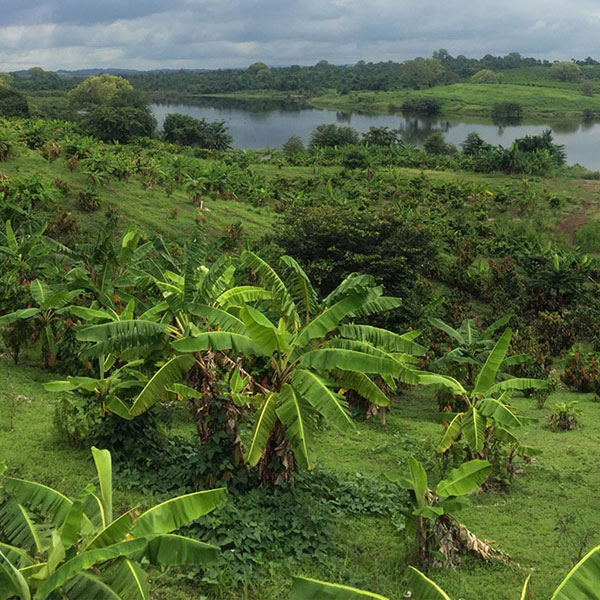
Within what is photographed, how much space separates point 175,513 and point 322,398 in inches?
73.6

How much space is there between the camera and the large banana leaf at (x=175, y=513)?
437cm

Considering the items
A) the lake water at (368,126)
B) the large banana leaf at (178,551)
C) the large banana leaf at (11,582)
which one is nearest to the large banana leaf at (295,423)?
the large banana leaf at (178,551)

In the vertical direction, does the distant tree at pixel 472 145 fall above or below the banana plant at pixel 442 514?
above

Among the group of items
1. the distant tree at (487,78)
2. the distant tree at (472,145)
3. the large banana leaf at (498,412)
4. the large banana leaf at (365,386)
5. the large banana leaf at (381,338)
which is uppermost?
the distant tree at (487,78)

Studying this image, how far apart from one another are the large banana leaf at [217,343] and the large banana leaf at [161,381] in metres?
0.39

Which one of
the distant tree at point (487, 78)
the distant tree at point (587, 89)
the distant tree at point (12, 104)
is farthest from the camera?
the distant tree at point (487, 78)

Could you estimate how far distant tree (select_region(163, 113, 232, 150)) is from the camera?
43.8 m

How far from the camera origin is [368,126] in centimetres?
7881

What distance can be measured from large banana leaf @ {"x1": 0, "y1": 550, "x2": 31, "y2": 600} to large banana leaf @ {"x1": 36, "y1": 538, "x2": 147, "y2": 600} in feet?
0.32

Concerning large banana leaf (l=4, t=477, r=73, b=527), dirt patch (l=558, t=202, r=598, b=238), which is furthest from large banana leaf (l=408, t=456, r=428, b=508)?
dirt patch (l=558, t=202, r=598, b=238)

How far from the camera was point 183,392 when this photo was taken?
22.0ft

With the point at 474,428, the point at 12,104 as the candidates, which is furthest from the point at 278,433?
the point at 12,104

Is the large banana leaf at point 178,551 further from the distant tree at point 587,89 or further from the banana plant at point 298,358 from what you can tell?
the distant tree at point 587,89

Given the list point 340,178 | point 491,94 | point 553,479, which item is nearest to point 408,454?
point 553,479
